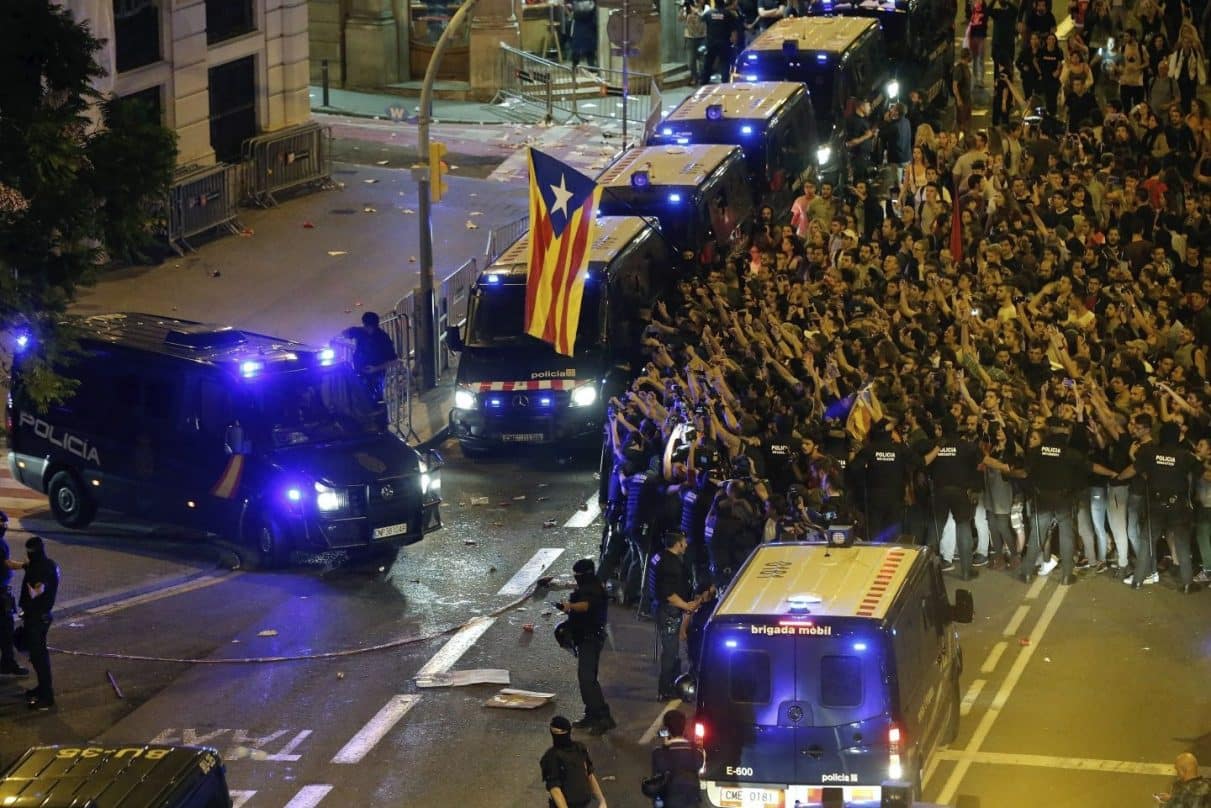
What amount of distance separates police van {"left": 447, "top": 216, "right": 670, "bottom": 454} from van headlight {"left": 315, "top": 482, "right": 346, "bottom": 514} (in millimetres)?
4185

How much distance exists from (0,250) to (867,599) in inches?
319

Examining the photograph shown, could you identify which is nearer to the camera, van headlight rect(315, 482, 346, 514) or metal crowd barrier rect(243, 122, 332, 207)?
van headlight rect(315, 482, 346, 514)

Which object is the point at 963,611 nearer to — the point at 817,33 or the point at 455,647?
the point at 455,647

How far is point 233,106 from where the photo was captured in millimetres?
35562

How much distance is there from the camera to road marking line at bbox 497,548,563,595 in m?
21.0

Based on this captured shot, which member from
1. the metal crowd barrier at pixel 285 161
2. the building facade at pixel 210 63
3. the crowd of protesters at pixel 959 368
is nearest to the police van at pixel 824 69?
the crowd of protesters at pixel 959 368

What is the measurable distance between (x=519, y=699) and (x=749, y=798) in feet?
12.9

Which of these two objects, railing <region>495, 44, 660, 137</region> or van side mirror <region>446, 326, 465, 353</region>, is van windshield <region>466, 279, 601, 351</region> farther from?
railing <region>495, 44, 660, 137</region>

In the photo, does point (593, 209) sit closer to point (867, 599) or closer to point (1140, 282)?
point (1140, 282)

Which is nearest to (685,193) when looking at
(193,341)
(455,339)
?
(455,339)

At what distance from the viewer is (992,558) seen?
69.9 ft

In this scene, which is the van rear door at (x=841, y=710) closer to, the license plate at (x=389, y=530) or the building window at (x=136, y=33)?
the license plate at (x=389, y=530)

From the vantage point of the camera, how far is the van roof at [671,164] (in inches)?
1109

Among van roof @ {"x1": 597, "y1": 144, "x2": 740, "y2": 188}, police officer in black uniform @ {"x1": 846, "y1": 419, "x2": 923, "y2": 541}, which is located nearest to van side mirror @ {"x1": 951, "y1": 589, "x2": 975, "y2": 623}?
police officer in black uniform @ {"x1": 846, "y1": 419, "x2": 923, "y2": 541}
